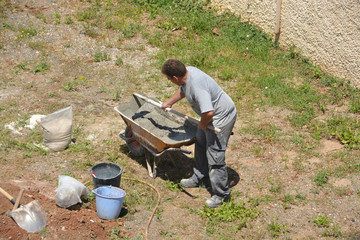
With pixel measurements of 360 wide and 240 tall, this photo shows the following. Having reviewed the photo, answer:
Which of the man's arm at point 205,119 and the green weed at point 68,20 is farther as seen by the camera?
the green weed at point 68,20

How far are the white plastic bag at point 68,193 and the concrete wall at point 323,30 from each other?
584 centimetres

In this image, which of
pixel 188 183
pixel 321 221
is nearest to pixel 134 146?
pixel 188 183

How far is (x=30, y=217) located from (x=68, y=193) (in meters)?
0.51

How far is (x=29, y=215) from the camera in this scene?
186 inches

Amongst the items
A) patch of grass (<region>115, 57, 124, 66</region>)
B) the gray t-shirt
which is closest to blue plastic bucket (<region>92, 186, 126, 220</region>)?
the gray t-shirt

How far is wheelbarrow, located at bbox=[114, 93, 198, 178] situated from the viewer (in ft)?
19.0

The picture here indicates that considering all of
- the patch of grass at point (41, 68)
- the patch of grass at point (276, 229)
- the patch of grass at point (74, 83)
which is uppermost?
the patch of grass at point (276, 229)

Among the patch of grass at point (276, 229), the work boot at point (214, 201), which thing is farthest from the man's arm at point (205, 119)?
the patch of grass at point (276, 229)

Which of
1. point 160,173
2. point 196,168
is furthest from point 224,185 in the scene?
point 160,173

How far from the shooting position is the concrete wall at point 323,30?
816 cm

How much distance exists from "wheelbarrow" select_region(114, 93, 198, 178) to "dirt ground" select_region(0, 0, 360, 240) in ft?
1.03

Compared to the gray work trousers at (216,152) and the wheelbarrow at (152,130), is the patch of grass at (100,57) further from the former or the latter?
the gray work trousers at (216,152)

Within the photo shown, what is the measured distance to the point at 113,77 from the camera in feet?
30.3

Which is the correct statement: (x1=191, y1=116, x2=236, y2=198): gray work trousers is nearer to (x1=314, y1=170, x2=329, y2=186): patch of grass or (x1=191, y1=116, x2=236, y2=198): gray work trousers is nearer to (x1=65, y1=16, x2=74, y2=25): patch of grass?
(x1=314, y1=170, x2=329, y2=186): patch of grass
